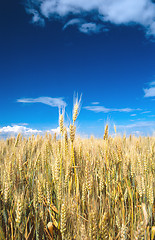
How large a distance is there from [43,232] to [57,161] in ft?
2.02

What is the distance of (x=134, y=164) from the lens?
198 cm

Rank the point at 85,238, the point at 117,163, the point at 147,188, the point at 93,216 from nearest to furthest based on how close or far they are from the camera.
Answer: the point at 85,238, the point at 93,216, the point at 147,188, the point at 117,163

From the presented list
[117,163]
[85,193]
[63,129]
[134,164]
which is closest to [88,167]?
[85,193]

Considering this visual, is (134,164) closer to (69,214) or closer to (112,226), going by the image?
(112,226)

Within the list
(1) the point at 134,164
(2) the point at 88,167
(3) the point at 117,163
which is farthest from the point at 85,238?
(3) the point at 117,163

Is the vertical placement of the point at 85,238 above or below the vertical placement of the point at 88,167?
below

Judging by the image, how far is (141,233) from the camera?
1.02m

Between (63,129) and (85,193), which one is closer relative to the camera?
(85,193)

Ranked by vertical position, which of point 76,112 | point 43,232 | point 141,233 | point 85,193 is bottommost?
point 43,232

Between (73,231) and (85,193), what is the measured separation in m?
0.33

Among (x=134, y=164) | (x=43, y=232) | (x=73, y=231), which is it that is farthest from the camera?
(x=134, y=164)

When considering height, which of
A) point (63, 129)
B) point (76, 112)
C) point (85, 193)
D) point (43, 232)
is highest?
point (76, 112)

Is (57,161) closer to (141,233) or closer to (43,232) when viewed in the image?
(43,232)

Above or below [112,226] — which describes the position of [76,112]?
above
